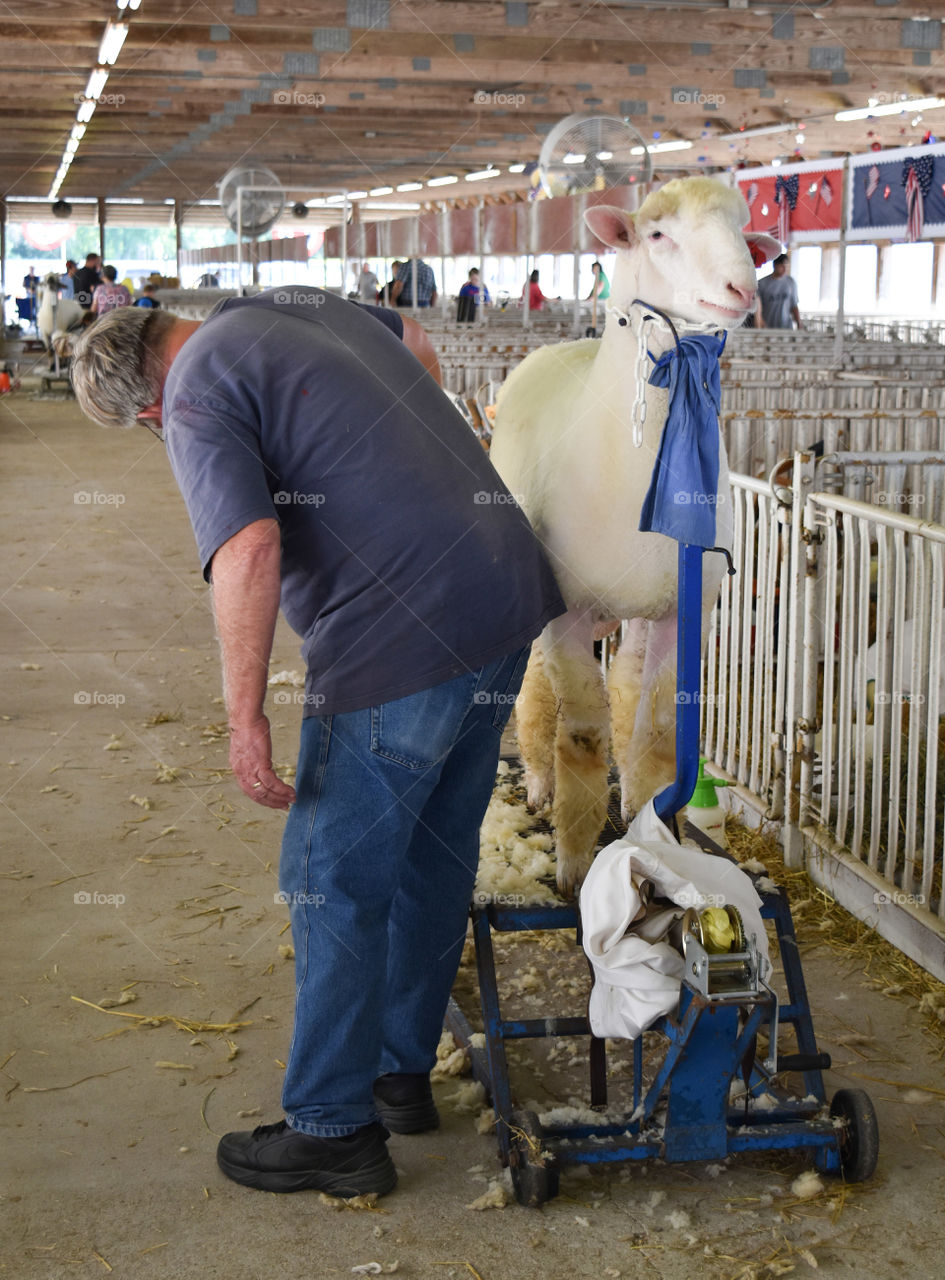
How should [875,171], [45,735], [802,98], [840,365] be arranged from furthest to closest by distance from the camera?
[802,98] < [875,171] < [840,365] < [45,735]

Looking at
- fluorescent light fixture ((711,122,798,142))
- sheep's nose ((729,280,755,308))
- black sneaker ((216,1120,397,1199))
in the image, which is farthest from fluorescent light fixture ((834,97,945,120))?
black sneaker ((216,1120,397,1199))

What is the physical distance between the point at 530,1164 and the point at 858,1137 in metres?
0.63


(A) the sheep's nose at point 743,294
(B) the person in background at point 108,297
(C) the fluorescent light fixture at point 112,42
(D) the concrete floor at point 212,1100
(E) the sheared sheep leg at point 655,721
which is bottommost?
(D) the concrete floor at point 212,1100

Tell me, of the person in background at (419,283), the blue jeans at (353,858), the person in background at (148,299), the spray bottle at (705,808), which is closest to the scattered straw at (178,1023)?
the blue jeans at (353,858)

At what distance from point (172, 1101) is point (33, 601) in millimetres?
4871

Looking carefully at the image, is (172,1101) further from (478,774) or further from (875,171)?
(875,171)

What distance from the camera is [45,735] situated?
516cm

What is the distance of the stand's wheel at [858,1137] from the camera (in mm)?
2498

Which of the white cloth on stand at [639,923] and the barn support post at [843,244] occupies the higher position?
the barn support post at [843,244]

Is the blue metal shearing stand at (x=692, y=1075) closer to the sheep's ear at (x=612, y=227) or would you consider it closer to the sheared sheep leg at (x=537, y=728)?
the sheep's ear at (x=612, y=227)

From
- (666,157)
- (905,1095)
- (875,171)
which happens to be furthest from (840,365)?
(666,157)

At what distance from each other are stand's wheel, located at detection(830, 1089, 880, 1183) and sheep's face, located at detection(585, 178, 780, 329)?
4.93 ft

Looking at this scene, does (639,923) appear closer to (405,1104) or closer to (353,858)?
(353,858)

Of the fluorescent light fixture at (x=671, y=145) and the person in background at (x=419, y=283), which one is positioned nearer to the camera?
the person in background at (x=419, y=283)
